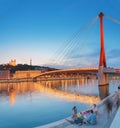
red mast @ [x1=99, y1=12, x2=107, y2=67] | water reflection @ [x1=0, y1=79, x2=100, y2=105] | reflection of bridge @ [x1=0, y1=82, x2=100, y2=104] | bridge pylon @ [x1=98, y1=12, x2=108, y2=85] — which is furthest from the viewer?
bridge pylon @ [x1=98, y1=12, x2=108, y2=85]

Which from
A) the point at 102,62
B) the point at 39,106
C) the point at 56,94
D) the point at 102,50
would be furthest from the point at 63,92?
the point at 39,106

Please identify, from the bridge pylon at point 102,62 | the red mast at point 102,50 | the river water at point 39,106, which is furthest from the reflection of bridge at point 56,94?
the red mast at point 102,50

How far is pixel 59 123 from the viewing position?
27.2ft

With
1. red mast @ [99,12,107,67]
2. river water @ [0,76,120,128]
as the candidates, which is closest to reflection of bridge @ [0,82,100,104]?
river water @ [0,76,120,128]

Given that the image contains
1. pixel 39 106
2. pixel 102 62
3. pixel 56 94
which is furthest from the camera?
pixel 102 62


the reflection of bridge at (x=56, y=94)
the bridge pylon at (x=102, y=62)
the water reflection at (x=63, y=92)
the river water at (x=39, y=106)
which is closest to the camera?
the river water at (x=39, y=106)

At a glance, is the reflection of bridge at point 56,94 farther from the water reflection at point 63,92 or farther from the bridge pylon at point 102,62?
the bridge pylon at point 102,62

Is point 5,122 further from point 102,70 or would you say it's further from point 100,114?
point 102,70

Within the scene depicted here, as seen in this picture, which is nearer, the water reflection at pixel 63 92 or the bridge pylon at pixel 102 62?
the water reflection at pixel 63 92

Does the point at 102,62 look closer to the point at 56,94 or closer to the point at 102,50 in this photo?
the point at 102,50

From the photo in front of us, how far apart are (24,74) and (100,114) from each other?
266 feet

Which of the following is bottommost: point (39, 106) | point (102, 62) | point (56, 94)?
point (39, 106)

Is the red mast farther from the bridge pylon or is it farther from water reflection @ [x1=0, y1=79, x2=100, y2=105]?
water reflection @ [x1=0, y1=79, x2=100, y2=105]

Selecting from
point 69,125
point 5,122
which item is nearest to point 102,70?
point 5,122
